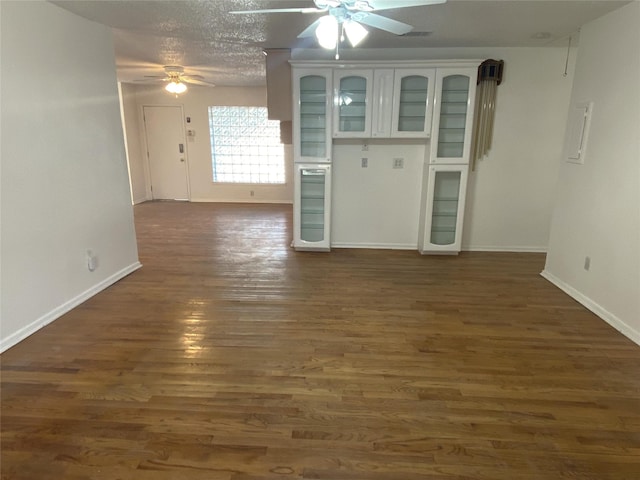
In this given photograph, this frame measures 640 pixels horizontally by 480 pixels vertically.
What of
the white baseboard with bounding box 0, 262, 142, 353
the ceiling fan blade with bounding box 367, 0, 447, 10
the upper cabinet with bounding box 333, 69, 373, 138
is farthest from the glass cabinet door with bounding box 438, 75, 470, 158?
the white baseboard with bounding box 0, 262, 142, 353

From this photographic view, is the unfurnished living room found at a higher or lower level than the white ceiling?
lower

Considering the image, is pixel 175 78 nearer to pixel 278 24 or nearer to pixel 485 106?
pixel 278 24

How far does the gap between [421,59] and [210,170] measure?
17.3 ft

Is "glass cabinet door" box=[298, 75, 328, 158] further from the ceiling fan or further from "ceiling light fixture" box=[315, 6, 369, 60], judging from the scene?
the ceiling fan

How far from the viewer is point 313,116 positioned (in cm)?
478

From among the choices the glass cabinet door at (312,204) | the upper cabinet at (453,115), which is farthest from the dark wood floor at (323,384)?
the upper cabinet at (453,115)

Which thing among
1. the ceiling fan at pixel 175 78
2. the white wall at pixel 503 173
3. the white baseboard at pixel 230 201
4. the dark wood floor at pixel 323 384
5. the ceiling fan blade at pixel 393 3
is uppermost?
the ceiling fan at pixel 175 78

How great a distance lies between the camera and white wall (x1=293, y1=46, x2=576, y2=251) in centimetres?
460

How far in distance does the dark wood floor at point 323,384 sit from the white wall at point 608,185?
0.24 metres

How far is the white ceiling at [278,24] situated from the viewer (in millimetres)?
3105

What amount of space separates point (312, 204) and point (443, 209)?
1593 mm

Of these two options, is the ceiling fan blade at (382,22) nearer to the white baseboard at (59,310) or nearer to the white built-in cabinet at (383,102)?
the white built-in cabinet at (383,102)

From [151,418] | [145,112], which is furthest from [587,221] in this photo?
[145,112]

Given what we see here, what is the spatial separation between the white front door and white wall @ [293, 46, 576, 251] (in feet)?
15.0
